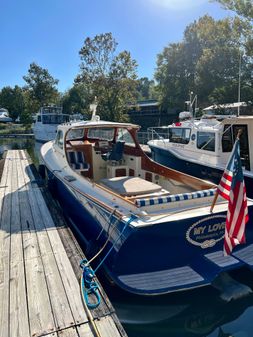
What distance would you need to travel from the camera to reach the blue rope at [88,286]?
3195 millimetres

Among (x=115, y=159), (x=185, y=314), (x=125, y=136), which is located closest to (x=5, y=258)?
(x=185, y=314)

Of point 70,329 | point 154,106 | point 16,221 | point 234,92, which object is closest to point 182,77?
point 154,106

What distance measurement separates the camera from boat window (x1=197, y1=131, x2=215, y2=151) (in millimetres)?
8945

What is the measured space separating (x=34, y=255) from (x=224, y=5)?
642 inches

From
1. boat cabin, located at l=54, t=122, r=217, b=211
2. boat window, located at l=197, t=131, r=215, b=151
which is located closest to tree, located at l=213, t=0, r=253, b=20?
boat window, located at l=197, t=131, r=215, b=151

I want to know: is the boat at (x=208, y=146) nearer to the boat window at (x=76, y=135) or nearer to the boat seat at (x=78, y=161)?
the boat window at (x=76, y=135)

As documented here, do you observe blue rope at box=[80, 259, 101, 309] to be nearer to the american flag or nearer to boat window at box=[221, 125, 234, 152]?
the american flag

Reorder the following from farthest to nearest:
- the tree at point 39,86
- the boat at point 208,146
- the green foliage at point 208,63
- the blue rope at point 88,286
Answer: the tree at point 39,86
the green foliage at point 208,63
the boat at point 208,146
the blue rope at point 88,286

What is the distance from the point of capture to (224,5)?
15.4 metres

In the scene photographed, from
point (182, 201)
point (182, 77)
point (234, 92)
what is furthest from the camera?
point (182, 77)

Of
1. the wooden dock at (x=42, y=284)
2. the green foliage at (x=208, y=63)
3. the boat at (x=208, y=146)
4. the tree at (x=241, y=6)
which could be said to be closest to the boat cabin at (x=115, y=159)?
the wooden dock at (x=42, y=284)

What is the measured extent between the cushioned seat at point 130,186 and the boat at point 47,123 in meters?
22.6

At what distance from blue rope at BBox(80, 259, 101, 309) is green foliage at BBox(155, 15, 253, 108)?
15.7 m

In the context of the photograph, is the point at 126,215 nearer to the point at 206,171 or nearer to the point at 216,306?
the point at 216,306
